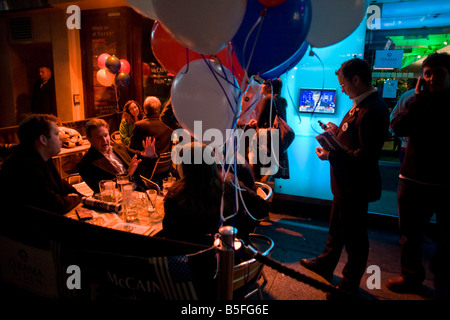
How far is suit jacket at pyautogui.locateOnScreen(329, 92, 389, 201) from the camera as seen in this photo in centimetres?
224

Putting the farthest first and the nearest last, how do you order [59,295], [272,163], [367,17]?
[272,163] < [367,17] < [59,295]

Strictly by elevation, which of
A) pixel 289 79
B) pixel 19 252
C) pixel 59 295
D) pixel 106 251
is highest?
pixel 289 79

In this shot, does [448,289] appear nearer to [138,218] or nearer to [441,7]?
[138,218]

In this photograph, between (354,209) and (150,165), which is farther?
(150,165)

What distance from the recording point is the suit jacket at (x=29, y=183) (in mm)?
2086

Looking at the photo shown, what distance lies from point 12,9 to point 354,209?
25.7ft

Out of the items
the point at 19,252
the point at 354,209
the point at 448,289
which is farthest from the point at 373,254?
the point at 19,252

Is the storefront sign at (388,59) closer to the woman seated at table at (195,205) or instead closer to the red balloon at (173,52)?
the red balloon at (173,52)

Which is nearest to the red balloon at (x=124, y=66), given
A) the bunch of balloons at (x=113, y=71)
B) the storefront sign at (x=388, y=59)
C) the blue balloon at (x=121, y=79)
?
the bunch of balloons at (x=113, y=71)

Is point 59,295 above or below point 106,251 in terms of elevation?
below

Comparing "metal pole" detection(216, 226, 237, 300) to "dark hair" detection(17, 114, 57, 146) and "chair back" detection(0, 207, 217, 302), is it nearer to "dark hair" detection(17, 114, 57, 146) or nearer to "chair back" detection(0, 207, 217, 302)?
"chair back" detection(0, 207, 217, 302)

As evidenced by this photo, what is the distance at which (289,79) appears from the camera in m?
4.37

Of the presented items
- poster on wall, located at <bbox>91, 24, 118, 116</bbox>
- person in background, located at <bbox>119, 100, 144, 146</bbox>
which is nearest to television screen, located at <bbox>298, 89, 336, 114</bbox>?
person in background, located at <bbox>119, 100, 144, 146</bbox>

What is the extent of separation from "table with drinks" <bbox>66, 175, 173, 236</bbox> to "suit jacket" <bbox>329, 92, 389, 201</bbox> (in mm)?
1462
